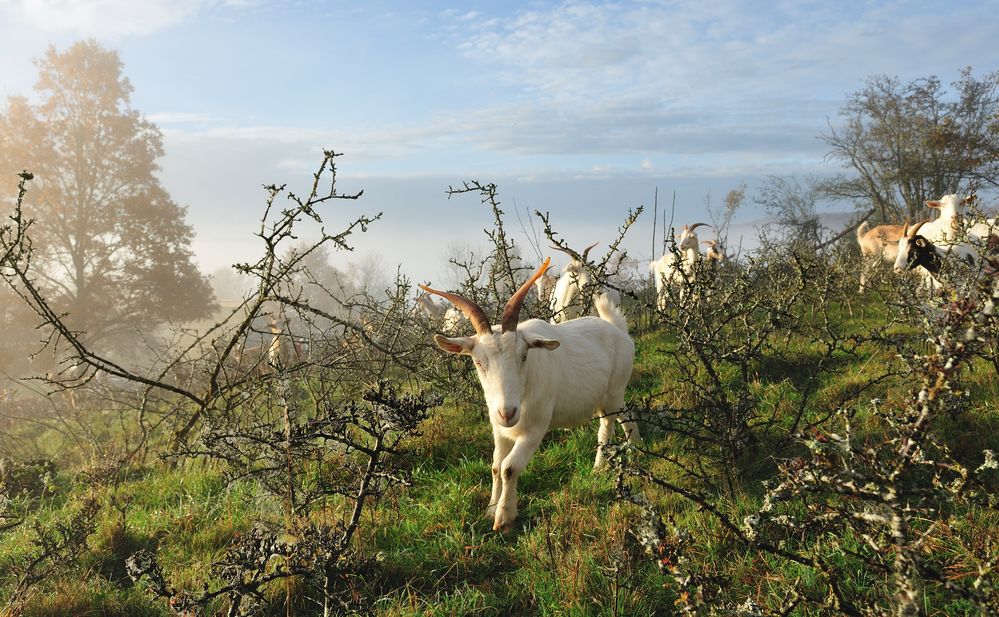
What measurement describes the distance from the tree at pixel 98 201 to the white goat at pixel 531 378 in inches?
1042

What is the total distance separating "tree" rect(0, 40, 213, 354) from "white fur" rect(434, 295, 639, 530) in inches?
1041

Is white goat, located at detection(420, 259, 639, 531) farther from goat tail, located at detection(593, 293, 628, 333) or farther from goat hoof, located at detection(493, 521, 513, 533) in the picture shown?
goat tail, located at detection(593, 293, 628, 333)

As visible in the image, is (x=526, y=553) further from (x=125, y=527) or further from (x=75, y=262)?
(x=75, y=262)

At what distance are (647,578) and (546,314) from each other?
4.88 m

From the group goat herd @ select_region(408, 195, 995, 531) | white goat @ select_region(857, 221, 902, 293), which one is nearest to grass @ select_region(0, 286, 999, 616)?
goat herd @ select_region(408, 195, 995, 531)

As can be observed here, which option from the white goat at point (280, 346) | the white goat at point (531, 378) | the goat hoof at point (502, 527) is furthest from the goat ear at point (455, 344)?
the goat hoof at point (502, 527)

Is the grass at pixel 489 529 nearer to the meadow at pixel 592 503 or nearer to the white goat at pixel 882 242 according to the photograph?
the meadow at pixel 592 503

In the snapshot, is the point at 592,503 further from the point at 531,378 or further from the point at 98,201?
the point at 98,201

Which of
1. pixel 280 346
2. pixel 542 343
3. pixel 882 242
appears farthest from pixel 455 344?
pixel 882 242

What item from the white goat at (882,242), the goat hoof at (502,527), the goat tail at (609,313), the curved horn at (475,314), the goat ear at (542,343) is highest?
the curved horn at (475,314)

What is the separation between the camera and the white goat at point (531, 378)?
445 centimetres

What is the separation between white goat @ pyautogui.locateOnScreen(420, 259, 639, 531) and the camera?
14.6ft

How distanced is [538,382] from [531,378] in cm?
9

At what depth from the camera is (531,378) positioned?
15.7 ft
